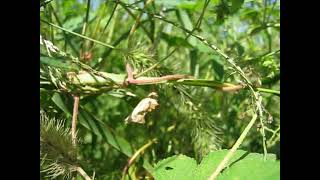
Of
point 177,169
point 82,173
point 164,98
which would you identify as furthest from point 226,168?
point 164,98

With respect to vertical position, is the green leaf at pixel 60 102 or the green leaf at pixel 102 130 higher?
the green leaf at pixel 60 102

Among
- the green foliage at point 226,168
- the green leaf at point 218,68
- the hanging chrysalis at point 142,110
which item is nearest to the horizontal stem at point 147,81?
the hanging chrysalis at point 142,110

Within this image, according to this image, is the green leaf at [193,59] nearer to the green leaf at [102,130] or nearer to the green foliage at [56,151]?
the green leaf at [102,130]

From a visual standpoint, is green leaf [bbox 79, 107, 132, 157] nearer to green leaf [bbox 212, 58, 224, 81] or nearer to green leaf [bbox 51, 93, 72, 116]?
green leaf [bbox 51, 93, 72, 116]

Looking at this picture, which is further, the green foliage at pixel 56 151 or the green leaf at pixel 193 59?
the green leaf at pixel 193 59

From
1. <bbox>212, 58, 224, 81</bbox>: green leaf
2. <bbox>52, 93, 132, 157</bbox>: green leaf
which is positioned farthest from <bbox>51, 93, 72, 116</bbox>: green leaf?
<bbox>212, 58, 224, 81</bbox>: green leaf
